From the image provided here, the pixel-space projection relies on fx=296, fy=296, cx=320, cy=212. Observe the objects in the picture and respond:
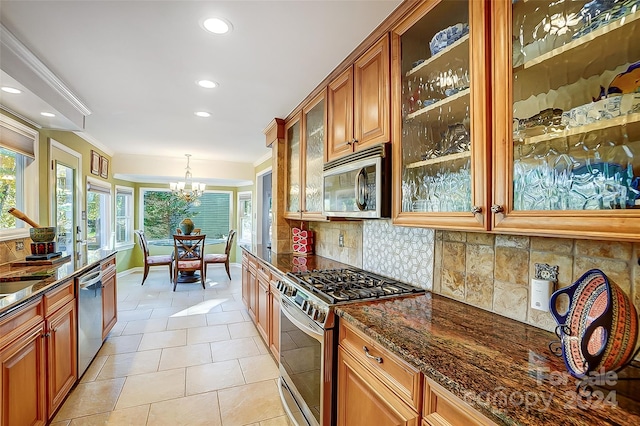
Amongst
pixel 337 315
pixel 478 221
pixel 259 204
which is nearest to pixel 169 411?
pixel 337 315

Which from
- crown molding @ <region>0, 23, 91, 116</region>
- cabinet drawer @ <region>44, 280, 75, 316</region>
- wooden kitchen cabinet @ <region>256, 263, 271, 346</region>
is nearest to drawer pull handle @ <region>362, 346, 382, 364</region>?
wooden kitchen cabinet @ <region>256, 263, 271, 346</region>

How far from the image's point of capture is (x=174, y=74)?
2264 millimetres

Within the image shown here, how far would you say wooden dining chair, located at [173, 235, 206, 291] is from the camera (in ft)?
17.0

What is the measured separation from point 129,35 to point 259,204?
4511 millimetres

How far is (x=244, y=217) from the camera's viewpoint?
7336mm

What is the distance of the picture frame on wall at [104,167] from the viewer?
4831 mm

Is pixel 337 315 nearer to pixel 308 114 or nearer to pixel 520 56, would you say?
pixel 520 56

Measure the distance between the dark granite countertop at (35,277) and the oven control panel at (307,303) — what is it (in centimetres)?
140

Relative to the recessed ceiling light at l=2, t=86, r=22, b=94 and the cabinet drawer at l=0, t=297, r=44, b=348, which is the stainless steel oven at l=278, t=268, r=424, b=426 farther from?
the recessed ceiling light at l=2, t=86, r=22, b=94

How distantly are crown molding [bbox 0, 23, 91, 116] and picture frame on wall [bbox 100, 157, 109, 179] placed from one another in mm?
2293

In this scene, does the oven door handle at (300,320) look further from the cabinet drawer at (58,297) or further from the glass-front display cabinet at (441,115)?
the cabinet drawer at (58,297)

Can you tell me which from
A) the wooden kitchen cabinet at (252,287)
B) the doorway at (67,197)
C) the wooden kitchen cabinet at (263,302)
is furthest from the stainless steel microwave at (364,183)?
the doorway at (67,197)

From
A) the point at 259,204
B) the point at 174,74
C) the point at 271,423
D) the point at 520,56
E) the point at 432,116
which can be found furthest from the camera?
the point at 259,204

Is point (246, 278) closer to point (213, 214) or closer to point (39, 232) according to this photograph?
point (39, 232)
